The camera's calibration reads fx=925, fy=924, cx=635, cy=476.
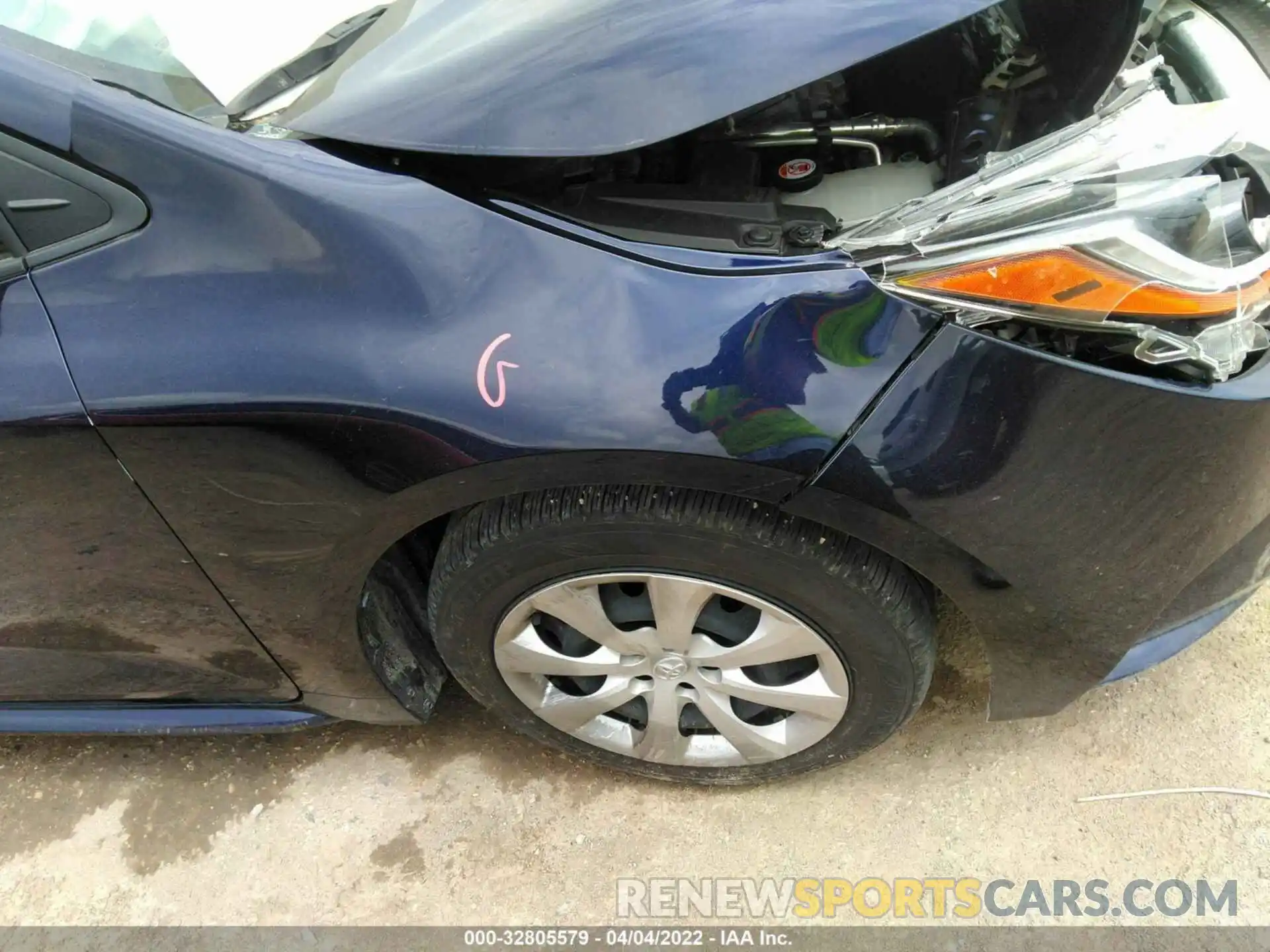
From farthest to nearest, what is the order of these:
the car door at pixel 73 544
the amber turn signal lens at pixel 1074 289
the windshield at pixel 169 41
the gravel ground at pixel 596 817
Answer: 1. the gravel ground at pixel 596 817
2. the windshield at pixel 169 41
3. the car door at pixel 73 544
4. the amber turn signal lens at pixel 1074 289

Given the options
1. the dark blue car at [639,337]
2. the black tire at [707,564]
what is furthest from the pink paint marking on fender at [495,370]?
the black tire at [707,564]

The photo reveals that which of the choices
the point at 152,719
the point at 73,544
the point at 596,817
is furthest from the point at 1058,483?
the point at 152,719

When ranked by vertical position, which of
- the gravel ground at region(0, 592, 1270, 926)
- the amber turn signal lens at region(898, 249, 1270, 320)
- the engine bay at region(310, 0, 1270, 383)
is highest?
the engine bay at region(310, 0, 1270, 383)

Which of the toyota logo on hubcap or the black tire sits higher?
the black tire

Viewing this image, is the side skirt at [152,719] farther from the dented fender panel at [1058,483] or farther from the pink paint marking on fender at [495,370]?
the dented fender panel at [1058,483]

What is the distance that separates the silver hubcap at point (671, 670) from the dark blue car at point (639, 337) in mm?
13

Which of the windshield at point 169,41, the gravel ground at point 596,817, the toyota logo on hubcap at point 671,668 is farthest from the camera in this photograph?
the gravel ground at point 596,817

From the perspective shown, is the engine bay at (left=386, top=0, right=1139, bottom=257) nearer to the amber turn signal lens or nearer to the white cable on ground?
the amber turn signal lens

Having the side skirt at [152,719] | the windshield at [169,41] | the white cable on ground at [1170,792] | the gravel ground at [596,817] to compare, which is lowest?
the gravel ground at [596,817]

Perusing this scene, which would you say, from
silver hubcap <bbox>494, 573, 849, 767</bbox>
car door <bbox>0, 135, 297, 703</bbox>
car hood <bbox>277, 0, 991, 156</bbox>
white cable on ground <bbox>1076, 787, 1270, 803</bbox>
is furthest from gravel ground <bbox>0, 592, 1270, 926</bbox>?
car hood <bbox>277, 0, 991, 156</bbox>

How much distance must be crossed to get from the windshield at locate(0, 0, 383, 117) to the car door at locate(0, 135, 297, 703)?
23 cm

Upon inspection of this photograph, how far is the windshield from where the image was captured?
1454 mm

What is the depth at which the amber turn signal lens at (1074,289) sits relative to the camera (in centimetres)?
119

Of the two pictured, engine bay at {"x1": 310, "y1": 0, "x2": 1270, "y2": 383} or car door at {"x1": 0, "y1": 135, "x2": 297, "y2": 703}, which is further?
car door at {"x1": 0, "y1": 135, "x2": 297, "y2": 703}
